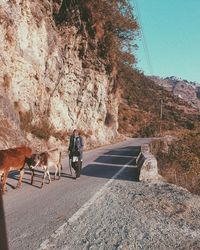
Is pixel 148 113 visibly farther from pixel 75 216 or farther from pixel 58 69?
pixel 75 216

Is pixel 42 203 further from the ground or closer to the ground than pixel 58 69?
closer to the ground

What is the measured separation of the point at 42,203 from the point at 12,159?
2.43m

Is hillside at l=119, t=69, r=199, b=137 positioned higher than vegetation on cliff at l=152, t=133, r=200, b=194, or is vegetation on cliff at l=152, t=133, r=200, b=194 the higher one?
hillside at l=119, t=69, r=199, b=137

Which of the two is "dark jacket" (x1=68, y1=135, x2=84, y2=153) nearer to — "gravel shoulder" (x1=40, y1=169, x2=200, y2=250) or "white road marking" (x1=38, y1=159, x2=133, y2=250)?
"white road marking" (x1=38, y1=159, x2=133, y2=250)

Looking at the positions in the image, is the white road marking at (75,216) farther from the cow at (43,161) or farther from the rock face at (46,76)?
the rock face at (46,76)

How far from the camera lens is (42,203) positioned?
35.3ft

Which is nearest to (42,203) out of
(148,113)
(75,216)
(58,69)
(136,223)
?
(75,216)

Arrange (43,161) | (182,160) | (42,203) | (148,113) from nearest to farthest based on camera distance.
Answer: (42,203)
(43,161)
(182,160)
(148,113)

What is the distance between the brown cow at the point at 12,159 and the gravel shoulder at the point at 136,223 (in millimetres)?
2876

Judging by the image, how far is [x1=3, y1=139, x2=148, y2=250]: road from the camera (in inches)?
308

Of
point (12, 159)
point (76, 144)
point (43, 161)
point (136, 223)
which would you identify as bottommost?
point (136, 223)

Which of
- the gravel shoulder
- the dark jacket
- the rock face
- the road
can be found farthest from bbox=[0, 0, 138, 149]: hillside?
the gravel shoulder

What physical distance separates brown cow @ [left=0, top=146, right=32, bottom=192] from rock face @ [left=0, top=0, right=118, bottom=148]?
812 cm

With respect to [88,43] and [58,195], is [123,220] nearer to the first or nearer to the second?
[58,195]
